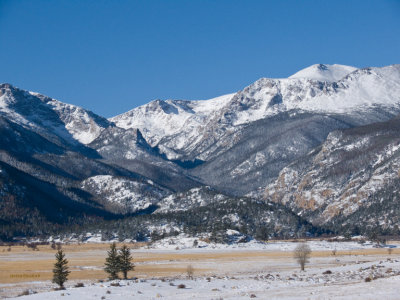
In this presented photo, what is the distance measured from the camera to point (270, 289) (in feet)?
265

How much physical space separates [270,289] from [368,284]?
13.5m

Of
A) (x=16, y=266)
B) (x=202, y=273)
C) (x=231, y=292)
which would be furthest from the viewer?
(x=16, y=266)

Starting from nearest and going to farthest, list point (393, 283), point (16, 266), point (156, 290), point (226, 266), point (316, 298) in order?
point (316, 298) → point (393, 283) → point (156, 290) → point (226, 266) → point (16, 266)

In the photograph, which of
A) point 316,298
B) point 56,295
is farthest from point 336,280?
point 56,295

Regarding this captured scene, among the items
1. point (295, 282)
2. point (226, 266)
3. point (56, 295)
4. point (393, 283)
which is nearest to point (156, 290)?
point (56, 295)

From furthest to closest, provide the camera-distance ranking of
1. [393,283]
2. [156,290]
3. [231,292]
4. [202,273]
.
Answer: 1. [202,273]
2. [156,290]
3. [231,292]
4. [393,283]

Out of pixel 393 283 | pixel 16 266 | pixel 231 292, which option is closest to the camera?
pixel 393 283

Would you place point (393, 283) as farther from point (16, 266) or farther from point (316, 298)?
point (16, 266)

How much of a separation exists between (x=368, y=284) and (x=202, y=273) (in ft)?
186

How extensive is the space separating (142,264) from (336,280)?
81.7m

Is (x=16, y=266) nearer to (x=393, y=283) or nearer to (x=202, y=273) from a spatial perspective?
(x=202, y=273)

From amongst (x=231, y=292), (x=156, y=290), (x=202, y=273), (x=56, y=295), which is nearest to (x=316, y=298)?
(x=231, y=292)

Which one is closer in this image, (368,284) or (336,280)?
(368,284)

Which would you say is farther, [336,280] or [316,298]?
[336,280]
